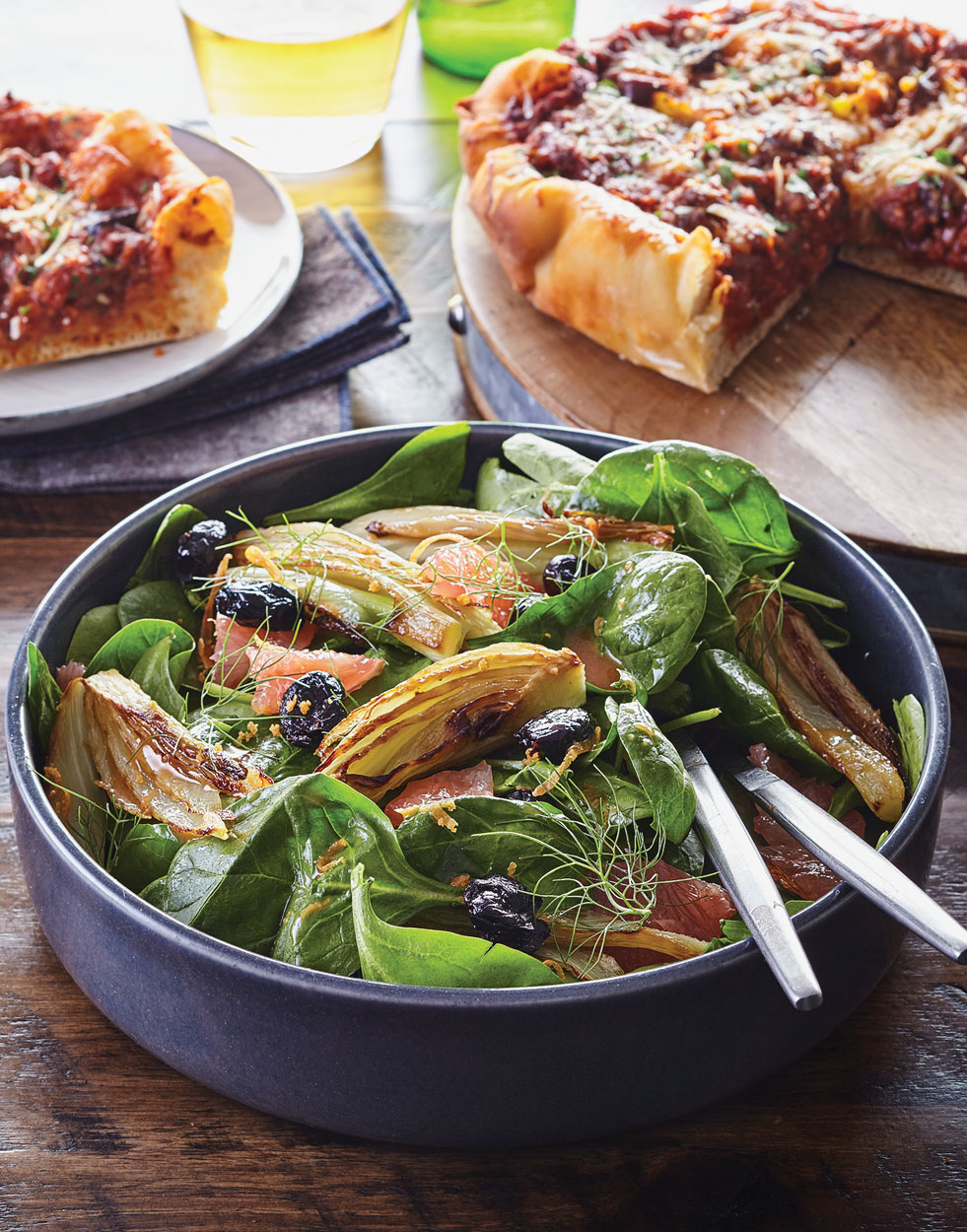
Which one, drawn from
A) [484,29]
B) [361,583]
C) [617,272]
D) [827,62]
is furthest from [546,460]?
[484,29]

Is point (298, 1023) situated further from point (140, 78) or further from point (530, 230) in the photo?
point (140, 78)

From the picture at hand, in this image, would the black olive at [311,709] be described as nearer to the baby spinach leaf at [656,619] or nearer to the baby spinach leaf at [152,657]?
the baby spinach leaf at [152,657]

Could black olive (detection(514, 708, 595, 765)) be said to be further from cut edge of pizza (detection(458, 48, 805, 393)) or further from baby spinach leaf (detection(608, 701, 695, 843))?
cut edge of pizza (detection(458, 48, 805, 393))

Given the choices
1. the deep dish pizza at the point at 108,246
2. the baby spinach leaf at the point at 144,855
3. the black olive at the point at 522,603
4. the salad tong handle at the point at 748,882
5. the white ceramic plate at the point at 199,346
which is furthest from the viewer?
the deep dish pizza at the point at 108,246

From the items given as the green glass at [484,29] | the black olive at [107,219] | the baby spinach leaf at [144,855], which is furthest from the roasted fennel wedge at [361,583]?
the green glass at [484,29]

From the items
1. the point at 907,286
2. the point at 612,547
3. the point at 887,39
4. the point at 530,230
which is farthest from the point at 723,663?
the point at 887,39
